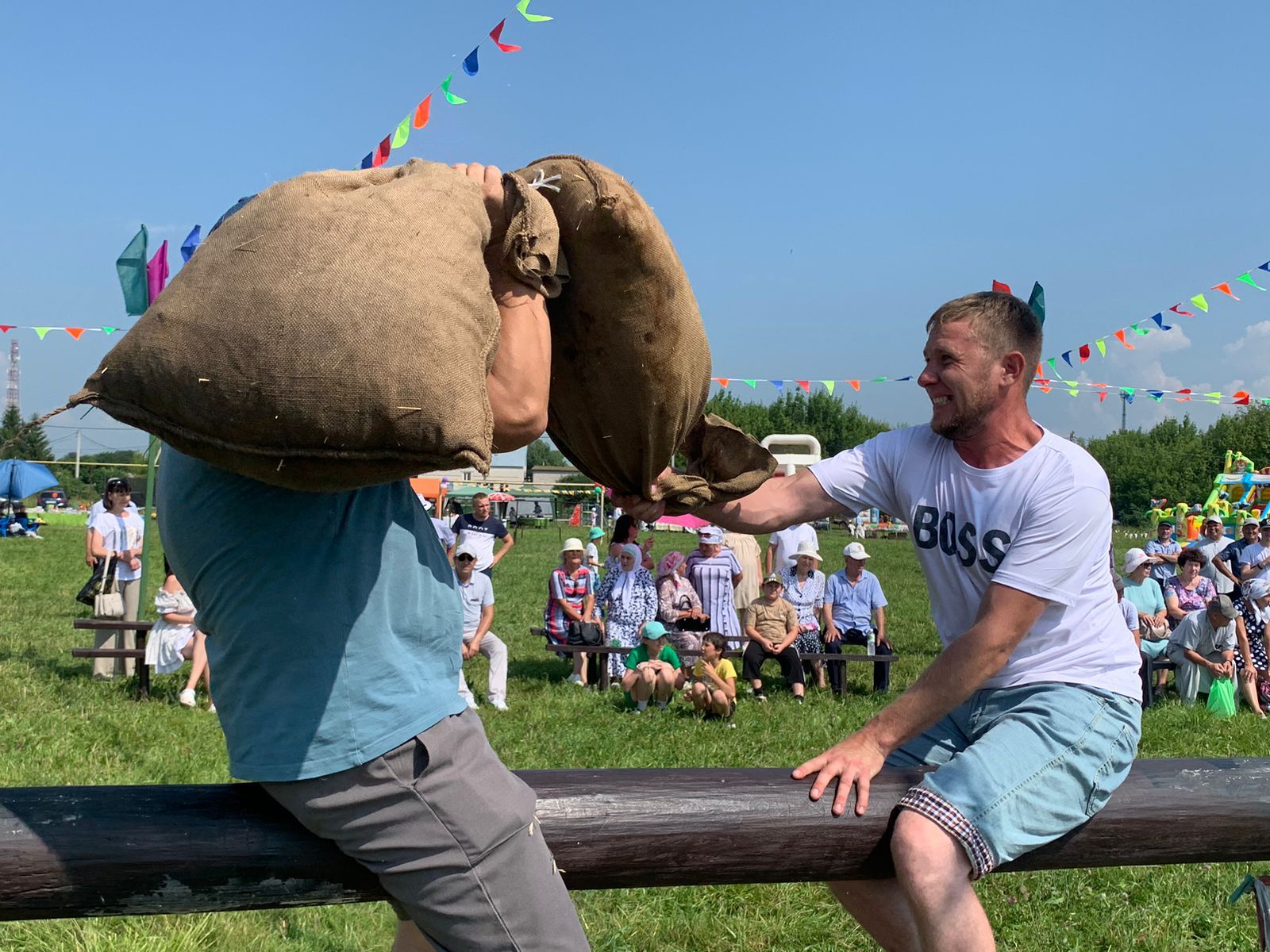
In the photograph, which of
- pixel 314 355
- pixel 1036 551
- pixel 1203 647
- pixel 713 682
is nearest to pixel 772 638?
pixel 713 682

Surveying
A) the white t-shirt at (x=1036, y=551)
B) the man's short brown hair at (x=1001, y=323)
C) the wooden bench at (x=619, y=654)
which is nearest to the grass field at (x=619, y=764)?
the wooden bench at (x=619, y=654)

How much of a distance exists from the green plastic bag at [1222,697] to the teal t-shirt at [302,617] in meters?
9.50

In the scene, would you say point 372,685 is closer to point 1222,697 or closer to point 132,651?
point 132,651

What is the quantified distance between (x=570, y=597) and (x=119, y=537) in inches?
168

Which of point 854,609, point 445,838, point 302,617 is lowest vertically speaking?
point 854,609

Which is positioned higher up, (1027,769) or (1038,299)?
(1038,299)

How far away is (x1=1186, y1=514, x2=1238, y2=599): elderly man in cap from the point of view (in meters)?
13.5

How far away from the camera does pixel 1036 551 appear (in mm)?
2545

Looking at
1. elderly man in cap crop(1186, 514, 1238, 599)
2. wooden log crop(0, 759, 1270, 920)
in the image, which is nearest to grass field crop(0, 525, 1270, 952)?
wooden log crop(0, 759, 1270, 920)

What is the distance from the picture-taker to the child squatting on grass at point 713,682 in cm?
850

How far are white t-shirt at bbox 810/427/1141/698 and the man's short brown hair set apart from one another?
229mm

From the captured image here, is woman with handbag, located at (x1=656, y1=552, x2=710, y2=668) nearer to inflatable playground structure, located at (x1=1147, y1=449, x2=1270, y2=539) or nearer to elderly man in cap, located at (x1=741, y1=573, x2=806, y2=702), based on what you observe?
elderly man in cap, located at (x1=741, y1=573, x2=806, y2=702)

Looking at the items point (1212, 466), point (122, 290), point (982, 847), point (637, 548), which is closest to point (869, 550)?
point (637, 548)

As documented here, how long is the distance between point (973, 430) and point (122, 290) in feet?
24.7
